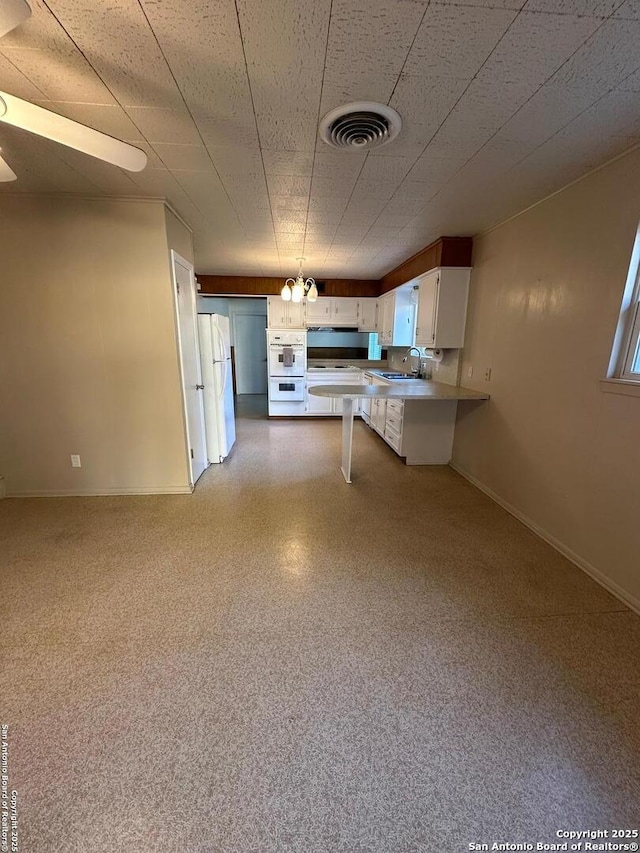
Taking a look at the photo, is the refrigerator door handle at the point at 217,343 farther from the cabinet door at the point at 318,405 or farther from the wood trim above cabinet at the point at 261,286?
the cabinet door at the point at 318,405

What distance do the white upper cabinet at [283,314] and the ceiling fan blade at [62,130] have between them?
449cm

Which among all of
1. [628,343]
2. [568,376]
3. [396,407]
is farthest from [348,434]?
[628,343]

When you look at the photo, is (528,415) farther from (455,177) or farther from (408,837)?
(408,837)

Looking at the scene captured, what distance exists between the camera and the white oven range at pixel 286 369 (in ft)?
19.0

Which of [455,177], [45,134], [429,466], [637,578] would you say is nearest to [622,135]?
[455,177]

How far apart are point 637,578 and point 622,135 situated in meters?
2.34

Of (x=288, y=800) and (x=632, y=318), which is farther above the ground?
(x=632, y=318)

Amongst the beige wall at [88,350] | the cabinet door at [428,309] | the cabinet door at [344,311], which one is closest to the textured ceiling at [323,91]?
the beige wall at [88,350]

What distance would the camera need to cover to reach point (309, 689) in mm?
1409

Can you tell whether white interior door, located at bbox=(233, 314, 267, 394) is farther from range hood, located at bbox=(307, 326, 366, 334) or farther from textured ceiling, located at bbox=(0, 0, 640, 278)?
textured ceiling, located at bbox=(0, 0, 640, 278)

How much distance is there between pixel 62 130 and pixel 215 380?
2.62 meters

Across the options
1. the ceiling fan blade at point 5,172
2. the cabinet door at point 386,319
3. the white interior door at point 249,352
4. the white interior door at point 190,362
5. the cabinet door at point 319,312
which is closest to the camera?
the ceiling fan blade at point 5,172

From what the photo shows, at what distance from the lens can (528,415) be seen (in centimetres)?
271

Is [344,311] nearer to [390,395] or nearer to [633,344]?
[390,395]
